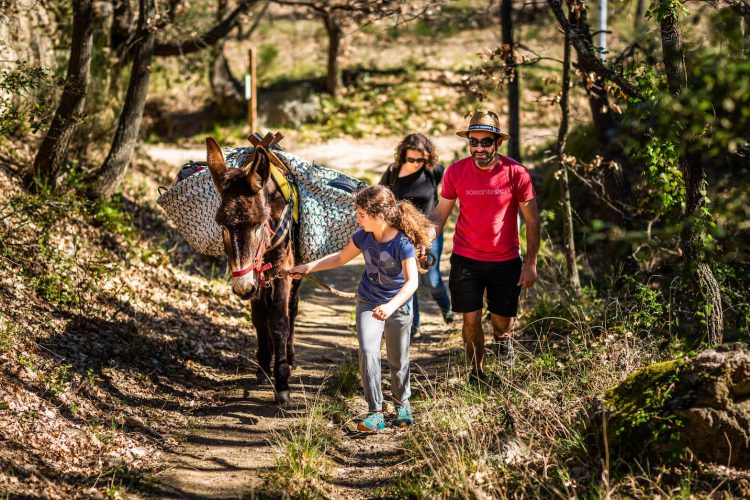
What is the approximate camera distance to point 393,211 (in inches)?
207

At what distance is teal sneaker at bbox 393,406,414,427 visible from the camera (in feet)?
17.8

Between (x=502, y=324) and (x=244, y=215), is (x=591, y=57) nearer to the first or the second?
(x=502, y=324)

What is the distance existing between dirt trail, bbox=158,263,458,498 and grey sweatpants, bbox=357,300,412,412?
0.32 m

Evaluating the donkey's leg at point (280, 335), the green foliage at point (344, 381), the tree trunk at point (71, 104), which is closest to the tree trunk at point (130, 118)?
the tree trunk at point (71, 104)

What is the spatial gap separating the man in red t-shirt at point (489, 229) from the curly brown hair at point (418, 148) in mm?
1559

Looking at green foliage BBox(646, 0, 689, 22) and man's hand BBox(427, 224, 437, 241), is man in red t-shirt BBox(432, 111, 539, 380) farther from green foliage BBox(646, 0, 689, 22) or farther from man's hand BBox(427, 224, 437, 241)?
green foliage BBox(646, 0, 689, 22)

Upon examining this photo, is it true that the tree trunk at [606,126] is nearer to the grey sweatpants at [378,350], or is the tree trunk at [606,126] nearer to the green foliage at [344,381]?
the grey sweatpants at [378,350]

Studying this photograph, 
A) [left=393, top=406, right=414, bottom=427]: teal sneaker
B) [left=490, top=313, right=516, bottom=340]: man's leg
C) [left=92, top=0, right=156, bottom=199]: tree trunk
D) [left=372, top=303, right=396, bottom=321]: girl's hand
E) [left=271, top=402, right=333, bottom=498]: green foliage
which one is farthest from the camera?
[left=92, top=0, right=156, bottom=199]: tree trunk

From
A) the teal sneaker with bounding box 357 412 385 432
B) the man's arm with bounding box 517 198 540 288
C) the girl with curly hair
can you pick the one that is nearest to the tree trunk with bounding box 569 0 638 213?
the man's arm with bounding box 517 198 540 288

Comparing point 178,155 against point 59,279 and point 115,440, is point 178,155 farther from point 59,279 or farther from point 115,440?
point 115,440

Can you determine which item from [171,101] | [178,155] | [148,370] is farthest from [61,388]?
[171,101]

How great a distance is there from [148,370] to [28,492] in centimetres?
234

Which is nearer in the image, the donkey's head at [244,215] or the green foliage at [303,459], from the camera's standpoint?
the green foliage at [303,459]

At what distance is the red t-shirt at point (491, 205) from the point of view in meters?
5.67
